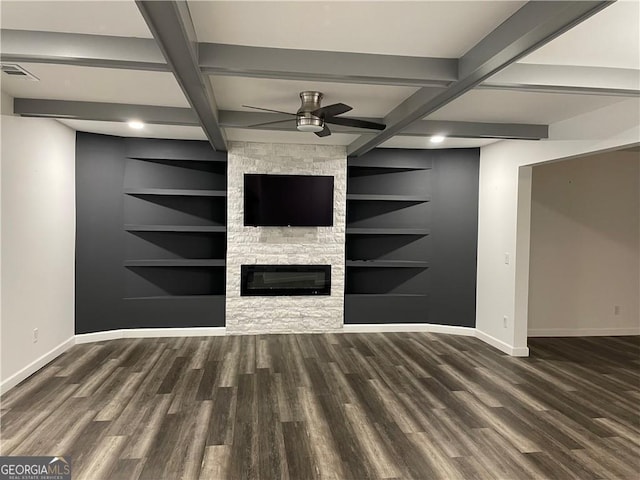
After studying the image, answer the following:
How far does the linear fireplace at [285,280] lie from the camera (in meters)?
5.58

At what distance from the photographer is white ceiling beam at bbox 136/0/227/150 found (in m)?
1.71

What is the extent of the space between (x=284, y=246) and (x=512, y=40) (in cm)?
401

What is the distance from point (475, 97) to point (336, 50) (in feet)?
4.95

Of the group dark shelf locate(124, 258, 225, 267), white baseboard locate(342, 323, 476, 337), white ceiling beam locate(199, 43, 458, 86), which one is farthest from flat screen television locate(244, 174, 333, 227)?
white ceiling beam locate(199, 43, 458, 86)

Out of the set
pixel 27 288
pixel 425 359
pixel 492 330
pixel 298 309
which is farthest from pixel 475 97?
pixel 27 288

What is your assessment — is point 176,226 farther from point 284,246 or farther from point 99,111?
point 99,111

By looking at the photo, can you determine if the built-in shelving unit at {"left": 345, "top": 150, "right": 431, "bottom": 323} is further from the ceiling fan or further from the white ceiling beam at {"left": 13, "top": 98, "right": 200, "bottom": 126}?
the white ceiling beam at {"left": 13, "top": 98, "right": 200, "bottom": 126}

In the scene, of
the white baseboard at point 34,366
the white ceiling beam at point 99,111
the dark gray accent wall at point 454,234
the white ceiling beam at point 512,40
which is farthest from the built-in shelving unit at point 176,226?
the white ceiling beam at point 512,40

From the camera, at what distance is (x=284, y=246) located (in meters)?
5.64

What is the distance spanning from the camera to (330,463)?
2.58 metres

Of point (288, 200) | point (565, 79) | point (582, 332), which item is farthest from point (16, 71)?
point (582, 332)

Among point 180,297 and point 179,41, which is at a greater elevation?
point 179,41

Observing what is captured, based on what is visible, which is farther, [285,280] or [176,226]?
[285,280]

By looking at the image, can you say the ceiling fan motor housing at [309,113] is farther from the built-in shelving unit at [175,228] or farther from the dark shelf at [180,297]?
the dark shelf at [180,297]
